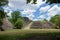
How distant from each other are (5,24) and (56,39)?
195ft

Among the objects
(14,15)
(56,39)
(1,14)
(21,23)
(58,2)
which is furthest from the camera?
(14,15)

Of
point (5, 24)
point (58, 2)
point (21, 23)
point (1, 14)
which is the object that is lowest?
point (21, 23)

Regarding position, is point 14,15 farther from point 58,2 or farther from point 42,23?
point 58,2

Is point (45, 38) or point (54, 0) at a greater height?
point (54, 0)

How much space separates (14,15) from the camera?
13712 cm

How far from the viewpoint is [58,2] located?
99.8 ft

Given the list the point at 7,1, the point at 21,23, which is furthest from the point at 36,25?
the point at 7,1

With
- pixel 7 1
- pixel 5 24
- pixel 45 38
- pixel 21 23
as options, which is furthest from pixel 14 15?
pixel 45 38

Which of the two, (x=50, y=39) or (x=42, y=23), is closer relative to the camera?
(x=50, y=39)

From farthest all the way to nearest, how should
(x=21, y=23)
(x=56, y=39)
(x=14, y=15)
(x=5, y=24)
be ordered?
1. (x=14, y=15)
2. (x=21, y=23)
3. (x=5, y=24)
4. (x=56, y=39)

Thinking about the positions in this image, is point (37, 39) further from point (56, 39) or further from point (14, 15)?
point (14, 15)

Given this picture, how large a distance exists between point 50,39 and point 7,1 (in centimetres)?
3129

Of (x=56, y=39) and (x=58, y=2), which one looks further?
(x=58, y=2)

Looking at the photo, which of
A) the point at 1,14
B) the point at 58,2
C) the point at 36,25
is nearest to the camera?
the point at 58,2
